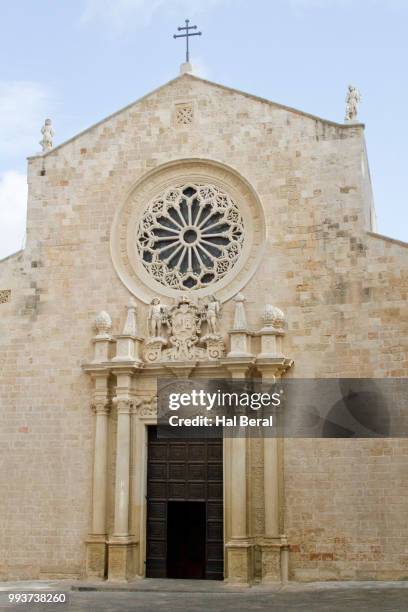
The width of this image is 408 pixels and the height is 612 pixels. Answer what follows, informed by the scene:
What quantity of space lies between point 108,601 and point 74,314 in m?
6.04

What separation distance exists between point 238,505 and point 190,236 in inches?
220

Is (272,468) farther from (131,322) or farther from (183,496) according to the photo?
(131,322)

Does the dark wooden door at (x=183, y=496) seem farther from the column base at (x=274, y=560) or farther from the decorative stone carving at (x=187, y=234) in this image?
the decorative stone carving at (x=187, y=234)

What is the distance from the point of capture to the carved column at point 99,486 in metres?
15.2

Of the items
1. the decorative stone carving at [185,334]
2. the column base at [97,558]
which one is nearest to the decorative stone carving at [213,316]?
the decorative stone carving at [185,334]

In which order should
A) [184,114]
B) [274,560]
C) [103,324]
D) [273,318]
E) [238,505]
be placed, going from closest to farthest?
1. [274,560]
2. [238,505]
3. [273,318]
4. [103,324]
5. [184,114]

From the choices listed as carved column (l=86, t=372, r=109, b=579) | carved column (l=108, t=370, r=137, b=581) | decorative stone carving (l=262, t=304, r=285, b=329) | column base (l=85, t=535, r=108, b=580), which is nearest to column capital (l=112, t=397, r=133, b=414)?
carved column (l=108, t=370, r=137, b=581)

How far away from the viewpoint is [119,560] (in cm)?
1498

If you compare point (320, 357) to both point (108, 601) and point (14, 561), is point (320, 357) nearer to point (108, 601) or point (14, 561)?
point (108, 601)

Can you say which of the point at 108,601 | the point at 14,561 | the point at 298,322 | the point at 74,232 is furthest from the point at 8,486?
the point at 298,322

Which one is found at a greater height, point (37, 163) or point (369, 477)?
point (37, 163)

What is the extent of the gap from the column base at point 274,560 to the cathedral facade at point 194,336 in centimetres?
4

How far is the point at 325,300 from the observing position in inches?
609

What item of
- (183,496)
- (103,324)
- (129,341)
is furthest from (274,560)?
(103,324)
